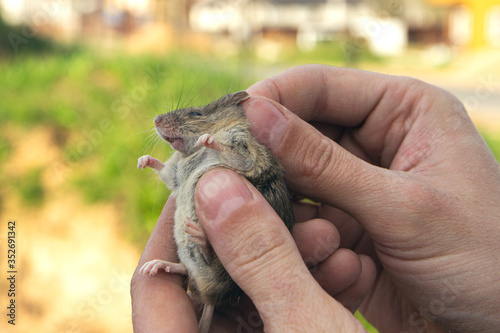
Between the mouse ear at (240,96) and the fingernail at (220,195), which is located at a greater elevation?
the mouse ear at (240,96)

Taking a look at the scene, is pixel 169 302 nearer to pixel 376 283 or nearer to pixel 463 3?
pixel 376 283

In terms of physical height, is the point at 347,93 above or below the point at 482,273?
above

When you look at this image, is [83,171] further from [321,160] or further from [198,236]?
[321,160]

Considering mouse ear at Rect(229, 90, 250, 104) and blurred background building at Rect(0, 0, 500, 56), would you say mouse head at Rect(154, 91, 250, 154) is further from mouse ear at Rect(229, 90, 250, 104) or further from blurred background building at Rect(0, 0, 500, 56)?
blurred background building at Rect(0, 0, 500, 56)

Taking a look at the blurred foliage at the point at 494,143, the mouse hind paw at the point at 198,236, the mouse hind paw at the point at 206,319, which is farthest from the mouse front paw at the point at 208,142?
the blurred foliage at the point at 494,143

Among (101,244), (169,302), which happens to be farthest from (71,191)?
(169,302)

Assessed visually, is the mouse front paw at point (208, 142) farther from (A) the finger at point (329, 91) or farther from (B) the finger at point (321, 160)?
(A) the finger at point (329, 91)
